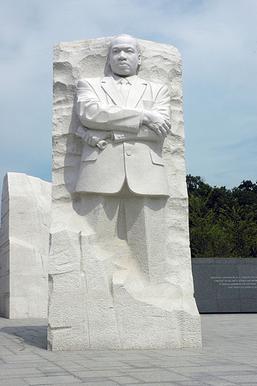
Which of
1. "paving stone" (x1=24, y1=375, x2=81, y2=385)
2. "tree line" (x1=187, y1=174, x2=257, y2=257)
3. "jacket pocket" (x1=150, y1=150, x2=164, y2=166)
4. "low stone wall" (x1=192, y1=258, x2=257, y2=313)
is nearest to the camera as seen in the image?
"paving stone" (x1=24, y1=375, x2=81, y2=385)

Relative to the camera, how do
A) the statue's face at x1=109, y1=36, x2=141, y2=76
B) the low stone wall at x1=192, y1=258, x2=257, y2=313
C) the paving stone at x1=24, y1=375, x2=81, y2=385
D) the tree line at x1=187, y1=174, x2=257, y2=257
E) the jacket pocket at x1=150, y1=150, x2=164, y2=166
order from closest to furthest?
the paving stone at x1=24, y1=375, x2=81, y2=385 < the jacket pocket at x1=150, y1=150, x2=164, y2=166 < the statue's face at x1=109, y1=36, x2=141, y2=76 < the low stone wall at x1=192, y1=258, x2=257, y2=313 < the tree line at x1=187, y1=174, x2=257, y2=257

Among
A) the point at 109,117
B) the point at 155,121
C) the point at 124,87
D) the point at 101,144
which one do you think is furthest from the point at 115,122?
the point at 124,87

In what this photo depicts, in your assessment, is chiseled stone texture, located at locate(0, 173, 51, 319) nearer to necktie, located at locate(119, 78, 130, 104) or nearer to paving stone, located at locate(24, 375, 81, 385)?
necktie, located at locate(119, 78, 130, 104)

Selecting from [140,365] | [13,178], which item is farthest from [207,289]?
[140,365]

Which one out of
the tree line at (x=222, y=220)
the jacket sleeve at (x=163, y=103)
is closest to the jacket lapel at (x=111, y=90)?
the jacket sleeve at (x=163, y=103)

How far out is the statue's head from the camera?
21.6 ft

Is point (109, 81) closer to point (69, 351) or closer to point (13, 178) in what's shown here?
point (69, 351)

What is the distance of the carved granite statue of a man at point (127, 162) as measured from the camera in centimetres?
621

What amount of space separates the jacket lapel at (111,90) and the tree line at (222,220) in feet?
61.9

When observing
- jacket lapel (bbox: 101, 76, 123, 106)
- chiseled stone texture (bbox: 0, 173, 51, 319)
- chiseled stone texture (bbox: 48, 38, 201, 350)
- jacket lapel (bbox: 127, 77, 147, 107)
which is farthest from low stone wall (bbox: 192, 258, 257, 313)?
jacket lapel (bbox: 101, 76, 123, 106)

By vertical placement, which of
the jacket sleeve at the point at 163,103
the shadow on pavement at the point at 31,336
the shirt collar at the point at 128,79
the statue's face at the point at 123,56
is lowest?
the shadow on pavement at the point at 31,336

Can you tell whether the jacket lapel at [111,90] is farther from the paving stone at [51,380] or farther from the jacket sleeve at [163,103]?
the paving stone at [51,380]

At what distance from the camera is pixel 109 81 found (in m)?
6.60

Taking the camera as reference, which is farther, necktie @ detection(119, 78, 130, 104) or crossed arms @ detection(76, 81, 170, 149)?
necktie @ detection(119, 78, 130, 104)
